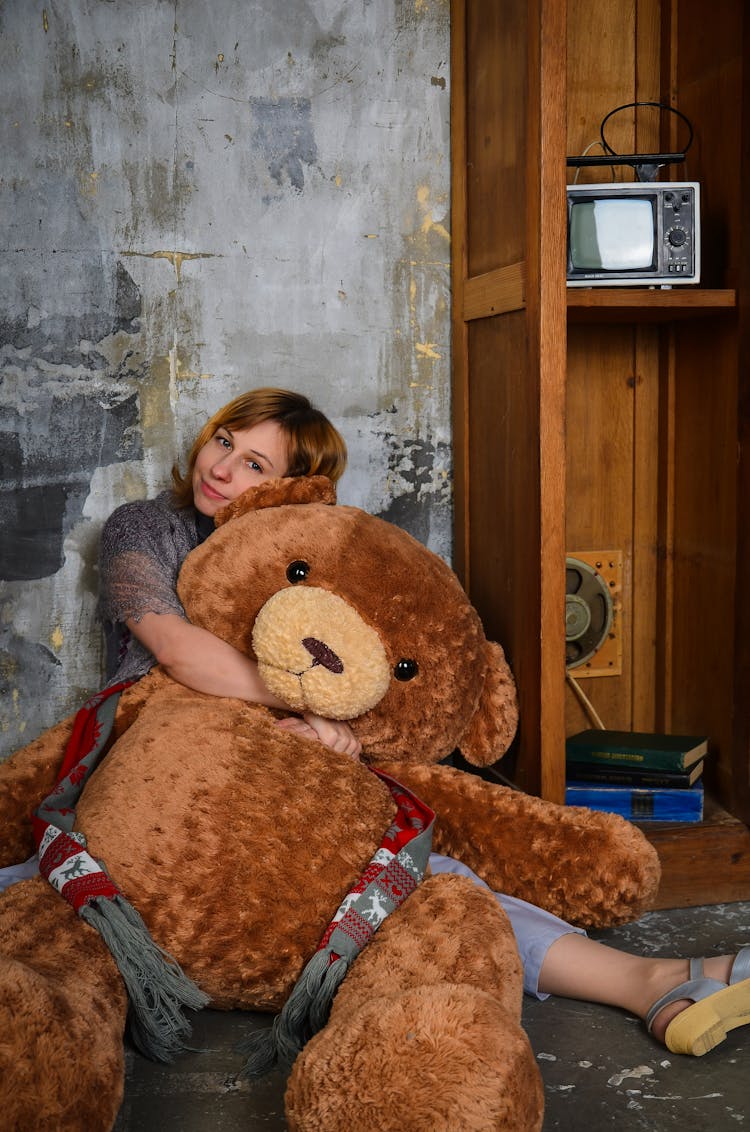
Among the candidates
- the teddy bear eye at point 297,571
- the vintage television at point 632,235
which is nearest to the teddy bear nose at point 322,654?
the teddy bear eye at point 297,571

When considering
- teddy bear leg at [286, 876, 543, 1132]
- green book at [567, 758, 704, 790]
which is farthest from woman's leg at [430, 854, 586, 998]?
green book at [567, 758, 704, 790]

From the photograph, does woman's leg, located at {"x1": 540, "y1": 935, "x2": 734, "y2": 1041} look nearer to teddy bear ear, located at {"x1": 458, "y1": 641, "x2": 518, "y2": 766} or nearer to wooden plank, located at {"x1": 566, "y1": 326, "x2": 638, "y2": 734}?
teddy bear ear, located at {"x1": 458, "y1": 641, "x2": 518, "y2": 766}

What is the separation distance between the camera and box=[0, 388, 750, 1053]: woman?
155 centimetres

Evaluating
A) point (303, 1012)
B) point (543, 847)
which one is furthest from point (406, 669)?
point (303, 1012)

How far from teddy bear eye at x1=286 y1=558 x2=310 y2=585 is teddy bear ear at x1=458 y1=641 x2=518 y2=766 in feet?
1.31

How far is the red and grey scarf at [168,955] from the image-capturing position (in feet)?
4.59

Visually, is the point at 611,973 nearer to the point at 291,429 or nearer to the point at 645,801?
the point at 645,801

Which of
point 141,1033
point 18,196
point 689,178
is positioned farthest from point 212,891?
point 689,178

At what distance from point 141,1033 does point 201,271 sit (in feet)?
4.72

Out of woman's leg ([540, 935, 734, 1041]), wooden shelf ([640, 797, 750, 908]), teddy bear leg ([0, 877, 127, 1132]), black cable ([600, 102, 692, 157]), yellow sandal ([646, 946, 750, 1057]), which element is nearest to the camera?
teddy bear leg ([0, 877, 127, 1132])

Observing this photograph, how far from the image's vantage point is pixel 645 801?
2098 millimetres

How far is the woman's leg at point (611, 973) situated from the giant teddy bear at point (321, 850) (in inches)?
2.7

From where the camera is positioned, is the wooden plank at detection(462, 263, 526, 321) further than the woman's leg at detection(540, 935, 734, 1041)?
Yes

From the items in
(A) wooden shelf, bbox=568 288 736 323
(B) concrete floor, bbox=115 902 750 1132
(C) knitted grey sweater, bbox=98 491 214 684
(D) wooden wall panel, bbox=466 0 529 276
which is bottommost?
(B) concrete floor, bbox=115 902 750 1132
